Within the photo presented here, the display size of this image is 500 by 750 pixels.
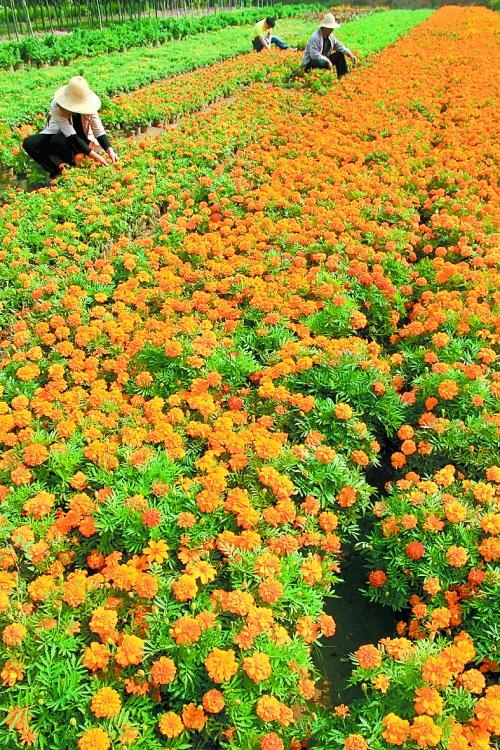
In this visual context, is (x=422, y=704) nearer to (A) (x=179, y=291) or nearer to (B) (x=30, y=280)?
(A) (x=179, y=291)

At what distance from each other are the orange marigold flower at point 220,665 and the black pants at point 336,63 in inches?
488

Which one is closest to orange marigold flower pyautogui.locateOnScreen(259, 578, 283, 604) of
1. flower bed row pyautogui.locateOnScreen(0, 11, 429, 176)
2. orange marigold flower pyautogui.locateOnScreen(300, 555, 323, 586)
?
orange marigold flower pyautogui.locateOnScreen(300, 555, 323, 586)

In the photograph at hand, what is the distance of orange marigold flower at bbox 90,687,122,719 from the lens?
2.00 metres

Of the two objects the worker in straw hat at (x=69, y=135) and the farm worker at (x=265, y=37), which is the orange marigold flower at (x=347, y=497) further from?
the farm worker at (x=265, y=37)

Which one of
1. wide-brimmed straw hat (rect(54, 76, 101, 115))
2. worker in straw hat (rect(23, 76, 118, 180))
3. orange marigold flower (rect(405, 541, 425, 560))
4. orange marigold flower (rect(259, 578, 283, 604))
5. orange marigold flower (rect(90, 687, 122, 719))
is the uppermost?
wide-brimmed straw hat (rect(54, 76, 101, 115))

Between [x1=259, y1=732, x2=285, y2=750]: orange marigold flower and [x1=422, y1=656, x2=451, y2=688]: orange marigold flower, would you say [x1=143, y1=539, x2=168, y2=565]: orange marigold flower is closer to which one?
[x1=259, y1=732, x2=285, y2=750]: orange marigold flower

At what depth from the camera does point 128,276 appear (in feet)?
16.0

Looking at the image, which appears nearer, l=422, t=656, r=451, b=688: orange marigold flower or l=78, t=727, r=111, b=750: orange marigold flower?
l=78, t=727, r=111, b=750: orange marigold flower

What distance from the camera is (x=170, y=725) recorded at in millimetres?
2029

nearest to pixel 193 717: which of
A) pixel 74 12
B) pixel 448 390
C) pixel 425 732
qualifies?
pixel 425 732

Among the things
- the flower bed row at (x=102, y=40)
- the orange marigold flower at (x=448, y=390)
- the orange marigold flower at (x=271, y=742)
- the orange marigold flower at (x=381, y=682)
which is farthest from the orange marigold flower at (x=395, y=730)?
the flower bed row at (x=102, y=40)

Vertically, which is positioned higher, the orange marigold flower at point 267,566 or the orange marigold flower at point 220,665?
the orange marigold flower at point 267,566

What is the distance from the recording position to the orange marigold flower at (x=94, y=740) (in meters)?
1.90

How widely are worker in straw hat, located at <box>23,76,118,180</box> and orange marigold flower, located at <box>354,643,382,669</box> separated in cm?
680
